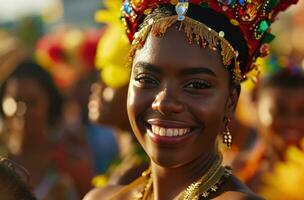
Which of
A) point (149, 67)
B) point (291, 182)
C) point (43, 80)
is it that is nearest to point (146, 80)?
point (149, 67)

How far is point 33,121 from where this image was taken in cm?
748

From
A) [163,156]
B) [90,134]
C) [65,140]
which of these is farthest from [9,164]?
[90,134]

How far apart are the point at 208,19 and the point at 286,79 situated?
333 centimetres

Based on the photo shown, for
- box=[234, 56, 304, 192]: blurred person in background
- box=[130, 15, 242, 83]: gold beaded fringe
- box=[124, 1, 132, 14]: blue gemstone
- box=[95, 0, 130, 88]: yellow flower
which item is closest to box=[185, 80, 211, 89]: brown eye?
box=[130, 15, 242, 83]: gold beaded fringe

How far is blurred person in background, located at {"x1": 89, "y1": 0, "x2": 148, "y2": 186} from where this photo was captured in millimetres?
5660

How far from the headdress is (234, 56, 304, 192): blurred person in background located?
2698 mm

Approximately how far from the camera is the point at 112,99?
262 inches

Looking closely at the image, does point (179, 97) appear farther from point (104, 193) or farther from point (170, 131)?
point (104, 193)

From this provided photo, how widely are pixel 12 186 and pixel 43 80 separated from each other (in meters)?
4.54

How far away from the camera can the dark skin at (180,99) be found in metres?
3.74

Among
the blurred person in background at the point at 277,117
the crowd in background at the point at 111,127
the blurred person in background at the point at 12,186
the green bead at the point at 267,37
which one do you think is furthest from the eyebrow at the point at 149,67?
the blurred person in background at the point at 277,117

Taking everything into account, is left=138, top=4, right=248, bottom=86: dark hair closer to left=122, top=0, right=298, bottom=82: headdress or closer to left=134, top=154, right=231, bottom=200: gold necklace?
left=122, top=0, right=298, bottom=82: headdress

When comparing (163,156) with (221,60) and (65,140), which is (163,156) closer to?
(221,60)

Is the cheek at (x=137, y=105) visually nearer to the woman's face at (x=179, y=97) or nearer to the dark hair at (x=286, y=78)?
the woman's face at (x=179, y=97)
